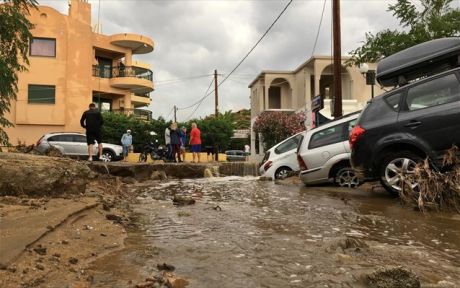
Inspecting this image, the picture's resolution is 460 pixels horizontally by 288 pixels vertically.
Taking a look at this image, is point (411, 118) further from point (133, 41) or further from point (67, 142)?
point (133, 41)

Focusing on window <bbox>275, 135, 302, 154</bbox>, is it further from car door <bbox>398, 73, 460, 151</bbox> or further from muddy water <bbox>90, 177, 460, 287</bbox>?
car door <bbox>398, 73, 460, 151</bbox>

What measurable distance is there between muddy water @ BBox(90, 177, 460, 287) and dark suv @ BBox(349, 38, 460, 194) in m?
0.68

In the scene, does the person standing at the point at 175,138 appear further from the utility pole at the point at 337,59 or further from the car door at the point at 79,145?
the utility pole at the point at 337,59

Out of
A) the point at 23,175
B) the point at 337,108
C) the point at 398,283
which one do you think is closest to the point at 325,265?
the point at 398,283

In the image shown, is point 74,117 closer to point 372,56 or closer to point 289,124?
point 289,124

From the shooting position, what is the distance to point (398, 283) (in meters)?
3.32

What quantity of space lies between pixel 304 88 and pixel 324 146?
980 inches

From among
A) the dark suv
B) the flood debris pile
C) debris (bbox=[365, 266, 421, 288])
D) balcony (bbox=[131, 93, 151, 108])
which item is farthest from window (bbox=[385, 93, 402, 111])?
balcony (bbox=[131, 93, 151, 108])

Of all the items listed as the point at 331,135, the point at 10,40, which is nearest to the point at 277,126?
the point at 331,135

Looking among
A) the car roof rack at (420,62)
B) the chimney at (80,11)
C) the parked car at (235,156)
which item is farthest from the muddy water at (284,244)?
the parked car at (235,156)

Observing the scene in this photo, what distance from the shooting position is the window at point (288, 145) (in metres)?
13.9

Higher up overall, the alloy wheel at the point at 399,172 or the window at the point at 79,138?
the window at the point at 79,138

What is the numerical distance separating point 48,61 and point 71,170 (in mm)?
26917

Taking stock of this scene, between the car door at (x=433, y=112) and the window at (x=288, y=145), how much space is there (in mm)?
6397
